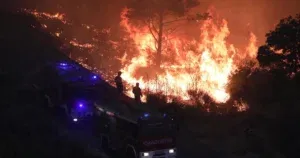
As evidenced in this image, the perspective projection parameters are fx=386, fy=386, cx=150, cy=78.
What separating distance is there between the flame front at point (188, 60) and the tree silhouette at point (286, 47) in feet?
24.5

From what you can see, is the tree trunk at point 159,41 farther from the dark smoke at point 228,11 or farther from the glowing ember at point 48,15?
the glowing ember at point 48,15

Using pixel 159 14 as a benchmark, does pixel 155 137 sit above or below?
below

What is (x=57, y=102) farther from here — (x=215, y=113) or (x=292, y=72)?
(x=292, y=72)

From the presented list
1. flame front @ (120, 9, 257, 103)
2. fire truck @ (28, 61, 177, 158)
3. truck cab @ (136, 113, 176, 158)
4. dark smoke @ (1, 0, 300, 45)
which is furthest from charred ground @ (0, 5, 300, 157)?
dark smoke @ (1, 0, 300, 45)

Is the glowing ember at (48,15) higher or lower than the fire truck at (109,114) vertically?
higher

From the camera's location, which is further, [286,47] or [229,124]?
[286,47]

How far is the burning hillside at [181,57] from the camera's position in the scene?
3566 cm

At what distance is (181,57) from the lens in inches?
1699

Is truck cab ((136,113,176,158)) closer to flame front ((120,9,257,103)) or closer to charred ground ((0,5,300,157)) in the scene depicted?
charred ground ((0,5,300,157))

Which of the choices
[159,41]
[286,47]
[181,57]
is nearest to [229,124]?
[286,47]

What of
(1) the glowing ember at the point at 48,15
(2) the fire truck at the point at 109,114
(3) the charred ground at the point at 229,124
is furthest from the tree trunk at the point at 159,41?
(2) the fire truck at the point at 109,114

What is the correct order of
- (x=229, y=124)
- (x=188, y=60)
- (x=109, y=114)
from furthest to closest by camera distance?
(x=188, y=60) → (x=229, y=124) → (x=109, y=114)

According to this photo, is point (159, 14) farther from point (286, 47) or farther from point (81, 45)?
point (286, 47)

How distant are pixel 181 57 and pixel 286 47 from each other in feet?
67.3
